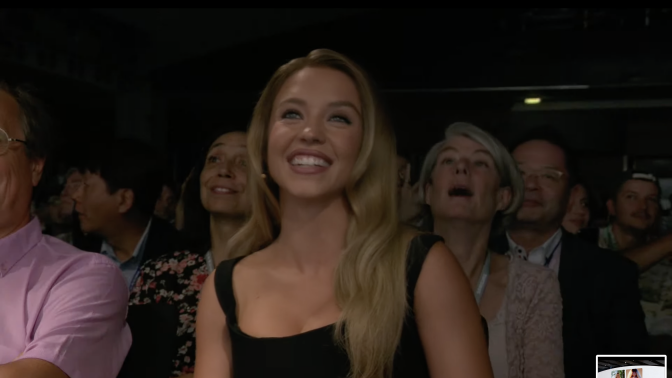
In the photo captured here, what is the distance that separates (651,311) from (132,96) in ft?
6.69

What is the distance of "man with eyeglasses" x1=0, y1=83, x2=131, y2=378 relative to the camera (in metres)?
2.07

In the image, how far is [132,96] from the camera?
2.97 meters

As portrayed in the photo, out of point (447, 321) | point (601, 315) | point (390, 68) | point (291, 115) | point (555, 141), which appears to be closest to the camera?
point (447, 321)

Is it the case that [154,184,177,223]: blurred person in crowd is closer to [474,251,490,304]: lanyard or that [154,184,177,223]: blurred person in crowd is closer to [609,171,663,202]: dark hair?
[474,251,490,304]: lanyard

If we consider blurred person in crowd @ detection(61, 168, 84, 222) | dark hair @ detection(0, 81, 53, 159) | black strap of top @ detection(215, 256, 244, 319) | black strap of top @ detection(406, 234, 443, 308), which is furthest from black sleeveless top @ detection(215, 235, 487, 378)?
blurred person in crowd @ detection(61, 168, 84, 222)

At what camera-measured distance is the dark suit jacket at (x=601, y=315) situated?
99.6 inches

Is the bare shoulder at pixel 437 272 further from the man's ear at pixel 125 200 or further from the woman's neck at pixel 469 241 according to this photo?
the man's ear at pixel 125 200

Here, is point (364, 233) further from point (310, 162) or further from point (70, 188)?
point (70, 188)

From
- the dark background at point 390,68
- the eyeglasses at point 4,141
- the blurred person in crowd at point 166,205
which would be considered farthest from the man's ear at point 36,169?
the blurred person in crowd at point 166,205

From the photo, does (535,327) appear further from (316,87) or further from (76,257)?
(76,257)

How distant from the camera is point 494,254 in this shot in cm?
261

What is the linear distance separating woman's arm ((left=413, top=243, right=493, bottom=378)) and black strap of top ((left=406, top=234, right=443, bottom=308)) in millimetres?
11

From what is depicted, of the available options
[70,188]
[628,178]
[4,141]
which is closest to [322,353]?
[4,141]

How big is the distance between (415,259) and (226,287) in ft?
1.83
